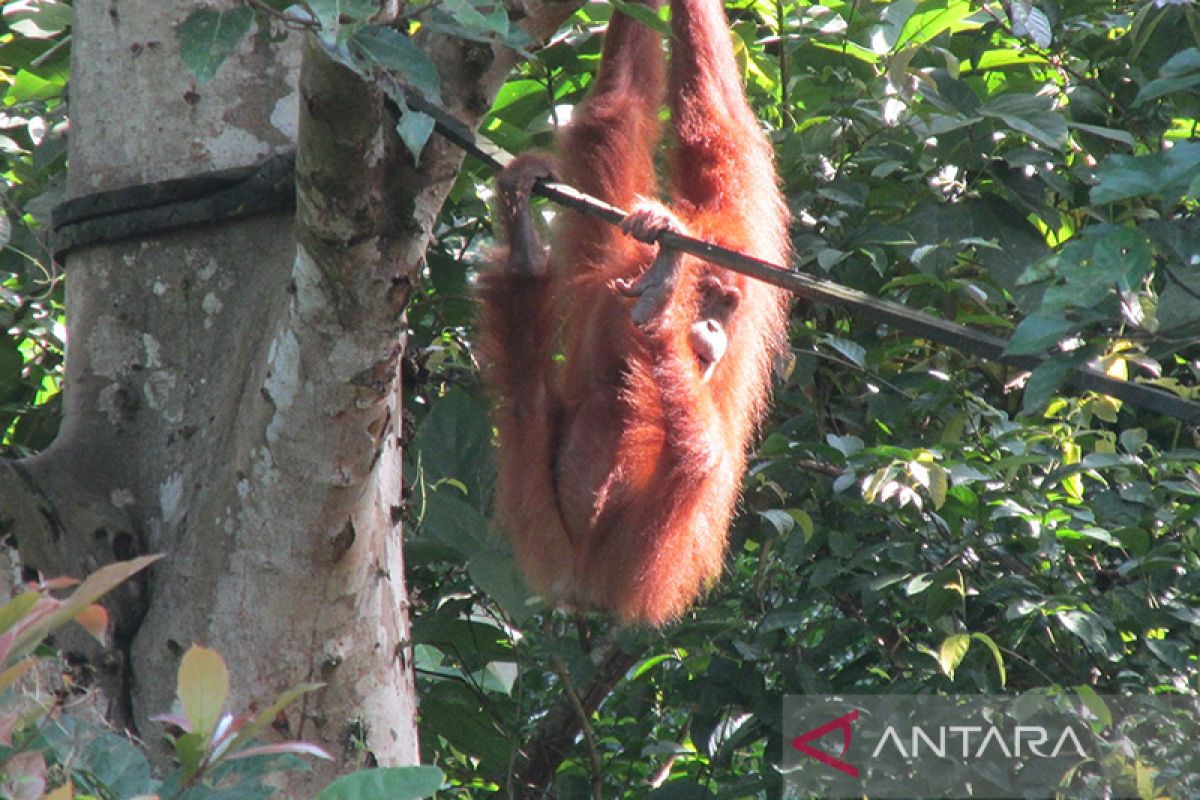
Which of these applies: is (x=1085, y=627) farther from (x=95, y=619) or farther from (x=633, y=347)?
(x=95, y=619)

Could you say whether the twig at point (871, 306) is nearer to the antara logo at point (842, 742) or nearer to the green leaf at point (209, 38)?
the green leaf at point (209, 38)

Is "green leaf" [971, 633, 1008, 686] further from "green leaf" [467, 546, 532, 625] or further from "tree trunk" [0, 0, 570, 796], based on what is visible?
"tree trunk" [0, 0, 570, 796]

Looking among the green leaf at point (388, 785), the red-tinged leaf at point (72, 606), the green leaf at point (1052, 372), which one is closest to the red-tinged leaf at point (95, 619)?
the red-tinged leaf at point (72, 606)

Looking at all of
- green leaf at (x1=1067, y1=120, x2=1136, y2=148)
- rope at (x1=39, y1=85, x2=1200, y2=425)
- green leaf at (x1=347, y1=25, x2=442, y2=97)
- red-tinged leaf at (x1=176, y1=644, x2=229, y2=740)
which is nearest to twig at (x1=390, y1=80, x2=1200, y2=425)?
rope at (x1=39, y1=85, x2=1200, y2=425)

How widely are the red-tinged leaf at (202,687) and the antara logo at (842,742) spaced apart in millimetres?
2197

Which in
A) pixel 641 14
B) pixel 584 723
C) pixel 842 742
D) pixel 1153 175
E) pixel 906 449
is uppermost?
pixel 641 14

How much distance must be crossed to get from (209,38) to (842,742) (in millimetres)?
2249

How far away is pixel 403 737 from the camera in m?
2.43

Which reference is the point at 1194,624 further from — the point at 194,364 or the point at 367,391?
the point at 194,364

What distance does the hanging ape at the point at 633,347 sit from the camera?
328cm

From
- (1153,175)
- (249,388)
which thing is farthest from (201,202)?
(1153,175)

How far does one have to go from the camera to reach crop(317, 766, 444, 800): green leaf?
47.0 inches

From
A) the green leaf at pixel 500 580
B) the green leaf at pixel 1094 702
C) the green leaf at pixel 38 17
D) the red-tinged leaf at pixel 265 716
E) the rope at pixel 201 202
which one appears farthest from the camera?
the green leaf at pixel 500 580

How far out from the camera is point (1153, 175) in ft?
5.57
